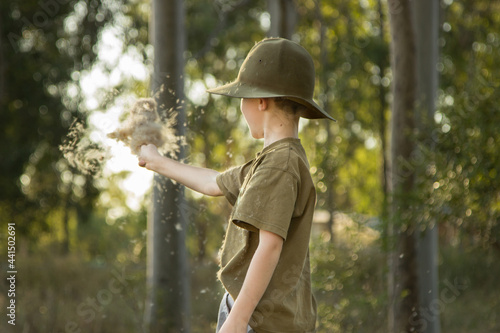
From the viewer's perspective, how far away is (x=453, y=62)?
1359cm

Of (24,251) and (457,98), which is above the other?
(457,98)

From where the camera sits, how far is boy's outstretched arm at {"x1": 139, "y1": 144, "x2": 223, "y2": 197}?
8.84 feet

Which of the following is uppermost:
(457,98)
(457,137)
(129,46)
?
(129,46)

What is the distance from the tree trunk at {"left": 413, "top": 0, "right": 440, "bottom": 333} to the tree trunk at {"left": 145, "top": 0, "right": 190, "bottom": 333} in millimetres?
2065

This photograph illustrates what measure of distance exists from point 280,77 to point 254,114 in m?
0.18

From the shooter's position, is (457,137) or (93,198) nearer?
(457,137)

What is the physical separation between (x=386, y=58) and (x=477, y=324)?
6.56 meters

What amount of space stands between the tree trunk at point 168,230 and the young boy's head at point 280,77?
3027 mm

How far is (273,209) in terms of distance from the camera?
83.4 inches

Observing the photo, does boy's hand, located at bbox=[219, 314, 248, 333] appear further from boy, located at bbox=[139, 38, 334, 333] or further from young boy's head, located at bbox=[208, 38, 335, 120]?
young boy's head, located at bbox=[208, 38, 335, 120]

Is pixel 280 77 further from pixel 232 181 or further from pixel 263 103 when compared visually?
pixel 232 181

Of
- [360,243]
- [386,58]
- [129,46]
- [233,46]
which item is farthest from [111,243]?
[233,46]

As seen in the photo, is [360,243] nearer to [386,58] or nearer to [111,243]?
[111,243]

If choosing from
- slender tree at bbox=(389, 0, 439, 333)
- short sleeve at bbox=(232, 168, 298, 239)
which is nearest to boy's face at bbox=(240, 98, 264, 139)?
short sleeve at bbox=(232, 168, 298, 239)
